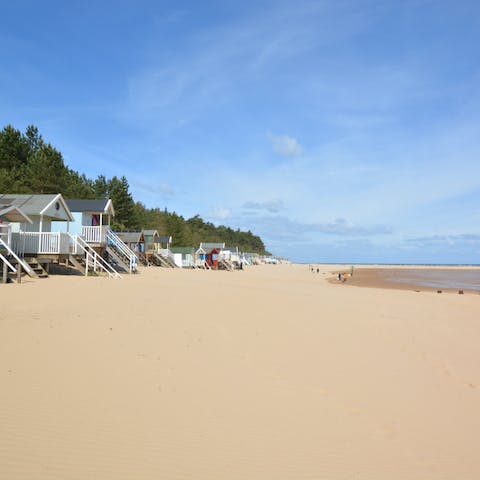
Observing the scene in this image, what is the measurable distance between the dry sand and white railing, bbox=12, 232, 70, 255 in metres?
11.5

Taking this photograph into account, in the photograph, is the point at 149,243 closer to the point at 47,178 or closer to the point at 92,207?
the point at 47,178

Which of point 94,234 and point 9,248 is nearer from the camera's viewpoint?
point 9,248

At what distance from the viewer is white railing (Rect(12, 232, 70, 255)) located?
67.1ft

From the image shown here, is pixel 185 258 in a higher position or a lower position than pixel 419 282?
higher

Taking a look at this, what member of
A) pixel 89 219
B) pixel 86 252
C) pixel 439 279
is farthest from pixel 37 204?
pixel 439 279

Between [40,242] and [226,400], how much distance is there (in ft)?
61.7

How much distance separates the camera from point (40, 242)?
2098cm

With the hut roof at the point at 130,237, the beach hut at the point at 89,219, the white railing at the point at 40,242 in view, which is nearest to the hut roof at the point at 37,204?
the white railing at the point at 40,242

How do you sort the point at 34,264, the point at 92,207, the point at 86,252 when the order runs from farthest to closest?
the point at 92,207
the point at 86,252
the point at 34,264

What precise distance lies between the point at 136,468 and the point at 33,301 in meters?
9.32

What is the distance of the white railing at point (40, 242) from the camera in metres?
20.4

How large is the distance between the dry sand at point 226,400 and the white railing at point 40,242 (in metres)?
11.5

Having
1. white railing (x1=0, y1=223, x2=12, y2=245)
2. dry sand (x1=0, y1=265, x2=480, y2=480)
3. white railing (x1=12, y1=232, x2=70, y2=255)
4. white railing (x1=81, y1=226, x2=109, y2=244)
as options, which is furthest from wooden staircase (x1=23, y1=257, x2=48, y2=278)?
dry sand (x1=0, y1=265, x2=480, y2=480)

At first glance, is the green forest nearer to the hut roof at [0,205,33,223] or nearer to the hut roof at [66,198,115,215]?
the hut roof at [66,198,115,215]
